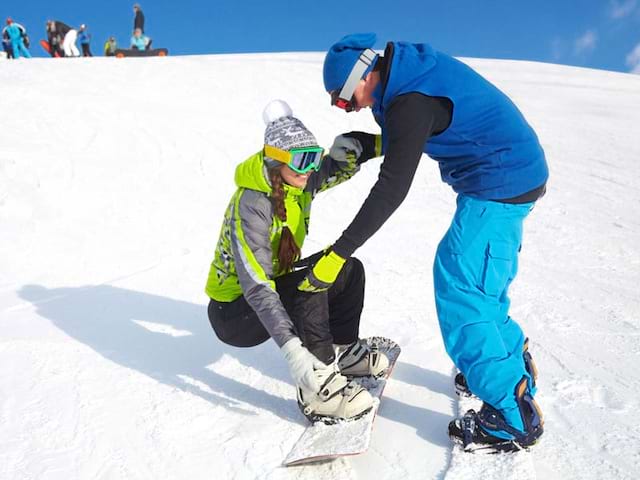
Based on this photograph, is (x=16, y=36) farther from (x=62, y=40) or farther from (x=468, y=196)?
(x=468, y=196)

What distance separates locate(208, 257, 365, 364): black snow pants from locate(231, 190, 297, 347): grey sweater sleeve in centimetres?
19

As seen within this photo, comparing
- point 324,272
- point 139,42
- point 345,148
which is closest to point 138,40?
point 139,42

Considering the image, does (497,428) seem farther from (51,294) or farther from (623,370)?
(51,294)

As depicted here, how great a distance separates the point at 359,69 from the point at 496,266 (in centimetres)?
94

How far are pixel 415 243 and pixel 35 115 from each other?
5.70 metres

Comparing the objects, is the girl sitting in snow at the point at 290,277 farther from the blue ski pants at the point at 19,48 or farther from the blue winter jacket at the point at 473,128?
the blue ski pants at the point at 19,48

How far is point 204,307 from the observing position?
3.78m

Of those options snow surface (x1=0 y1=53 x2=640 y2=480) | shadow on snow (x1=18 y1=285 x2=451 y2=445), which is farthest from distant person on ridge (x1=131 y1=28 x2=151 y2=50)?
shadow on snow (x1=18 y1=285 x2=451 y2=445)

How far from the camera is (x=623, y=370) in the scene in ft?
9.02

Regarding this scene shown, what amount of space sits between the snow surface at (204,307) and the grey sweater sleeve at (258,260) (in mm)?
566

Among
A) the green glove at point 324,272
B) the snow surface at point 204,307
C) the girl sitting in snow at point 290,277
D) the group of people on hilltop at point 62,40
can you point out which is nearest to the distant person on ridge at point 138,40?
the group of people on hilltop at point 62,40

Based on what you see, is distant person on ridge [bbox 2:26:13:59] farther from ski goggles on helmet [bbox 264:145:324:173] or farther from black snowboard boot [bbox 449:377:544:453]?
black snowboard boot [bbox 449:377:544:453]

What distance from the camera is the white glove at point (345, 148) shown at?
2.65 metres

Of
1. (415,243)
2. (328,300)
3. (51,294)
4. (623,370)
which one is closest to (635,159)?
(415,243)
